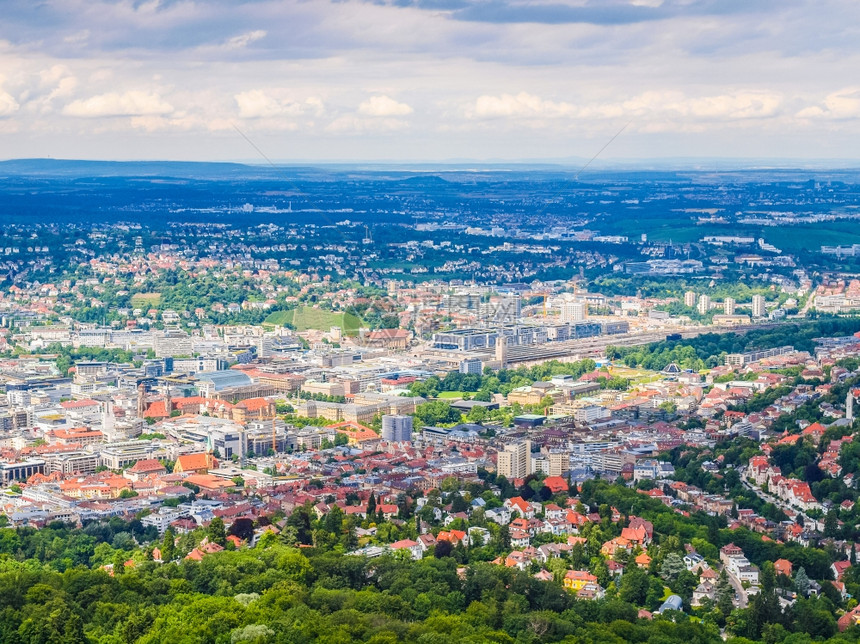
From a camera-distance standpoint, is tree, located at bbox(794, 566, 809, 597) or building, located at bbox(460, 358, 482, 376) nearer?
tree, located at bbox(794, 566, 809, 597)

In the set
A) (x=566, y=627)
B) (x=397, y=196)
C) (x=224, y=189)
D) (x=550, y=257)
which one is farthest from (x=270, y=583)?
(x=224, y=189)

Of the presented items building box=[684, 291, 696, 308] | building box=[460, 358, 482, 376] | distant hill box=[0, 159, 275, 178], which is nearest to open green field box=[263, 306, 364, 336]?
building box=[460, 358, 482, 376]

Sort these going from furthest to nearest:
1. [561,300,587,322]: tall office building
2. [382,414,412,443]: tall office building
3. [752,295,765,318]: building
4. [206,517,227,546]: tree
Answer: [752,295,765,318]: building < [561,300,587,322]: tall office building < [382,414,412,443]: tall office building < [206,517,227,546]: tree

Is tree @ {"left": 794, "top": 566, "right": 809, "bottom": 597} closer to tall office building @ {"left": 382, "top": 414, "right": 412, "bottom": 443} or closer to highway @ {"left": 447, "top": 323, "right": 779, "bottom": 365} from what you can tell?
tall office building @ {"left": 382, "top": 414, "right": 412, "bottom": 443}

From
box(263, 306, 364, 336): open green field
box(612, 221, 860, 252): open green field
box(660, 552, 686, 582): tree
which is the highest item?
box(660, 552, 686, 582): tree

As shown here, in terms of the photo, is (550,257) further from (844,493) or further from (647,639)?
(647,639)

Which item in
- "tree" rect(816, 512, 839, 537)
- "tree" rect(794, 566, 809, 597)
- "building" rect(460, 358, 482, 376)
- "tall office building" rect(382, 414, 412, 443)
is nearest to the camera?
"tree" rect(794, 566, 809, 597)

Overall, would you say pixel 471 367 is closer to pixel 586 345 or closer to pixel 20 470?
pixel 586 345
